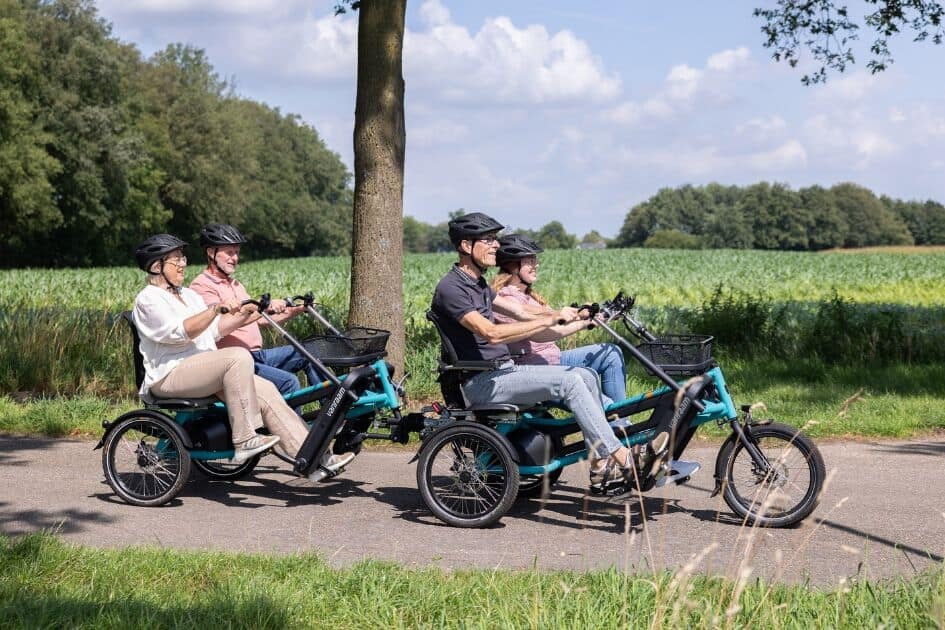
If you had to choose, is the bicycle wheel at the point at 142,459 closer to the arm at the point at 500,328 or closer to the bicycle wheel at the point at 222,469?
the bicycle wheel at the point at 222,469

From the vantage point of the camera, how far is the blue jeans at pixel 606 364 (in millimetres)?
6691

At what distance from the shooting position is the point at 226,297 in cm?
748

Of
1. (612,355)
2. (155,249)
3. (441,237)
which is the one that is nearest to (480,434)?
(612,355)

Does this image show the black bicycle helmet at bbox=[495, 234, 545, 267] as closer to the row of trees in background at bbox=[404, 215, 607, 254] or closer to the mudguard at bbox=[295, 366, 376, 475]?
the mudguard at bbox=[295, 366, 376, 475]

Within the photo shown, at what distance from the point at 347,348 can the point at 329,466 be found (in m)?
0.73

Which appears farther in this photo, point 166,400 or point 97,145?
point 97,145

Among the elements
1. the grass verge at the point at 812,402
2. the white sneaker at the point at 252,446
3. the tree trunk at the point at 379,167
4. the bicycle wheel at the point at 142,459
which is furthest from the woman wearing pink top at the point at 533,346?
the tree trunk at the point at 379,167

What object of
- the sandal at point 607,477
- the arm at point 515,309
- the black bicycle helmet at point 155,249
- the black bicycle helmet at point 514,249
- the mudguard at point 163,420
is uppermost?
the black bicycle helmet at point 514,249

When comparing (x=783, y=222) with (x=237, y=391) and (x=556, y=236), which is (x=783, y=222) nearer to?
(x=556, y=236)

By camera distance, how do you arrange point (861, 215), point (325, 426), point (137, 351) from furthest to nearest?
point (861, 215)
point (137, 351)
point (325, 426)

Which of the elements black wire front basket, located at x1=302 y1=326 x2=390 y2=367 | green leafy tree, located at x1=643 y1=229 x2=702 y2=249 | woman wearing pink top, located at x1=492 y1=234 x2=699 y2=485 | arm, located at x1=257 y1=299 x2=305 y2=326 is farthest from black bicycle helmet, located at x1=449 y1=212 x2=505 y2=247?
green leafy tree, located at x1=643 y1=229 x2=702 y2=249

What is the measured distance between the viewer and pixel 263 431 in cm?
698

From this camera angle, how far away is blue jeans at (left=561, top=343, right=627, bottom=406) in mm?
6691

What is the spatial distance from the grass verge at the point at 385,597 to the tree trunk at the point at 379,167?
4733mm
